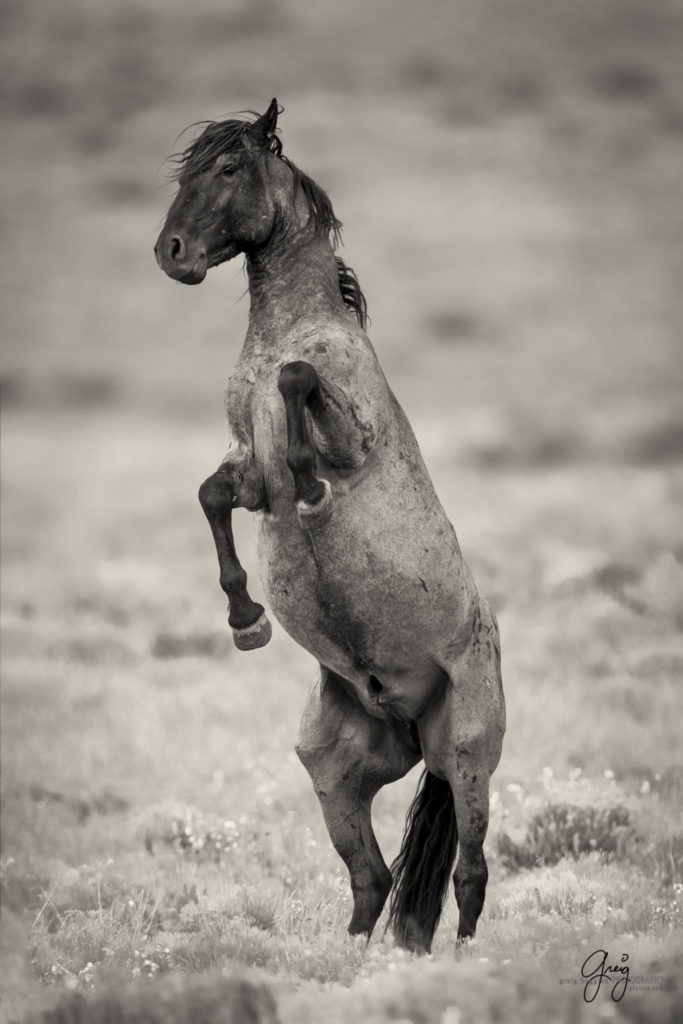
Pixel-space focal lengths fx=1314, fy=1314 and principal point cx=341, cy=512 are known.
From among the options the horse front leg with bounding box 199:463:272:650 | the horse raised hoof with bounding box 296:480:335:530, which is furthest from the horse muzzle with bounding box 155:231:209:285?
the horse raised hoof with bounding box 296:480:335:530

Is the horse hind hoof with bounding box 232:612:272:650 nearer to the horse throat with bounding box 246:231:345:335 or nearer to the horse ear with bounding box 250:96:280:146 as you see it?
the horse throat with bounding box 246:231:345:335

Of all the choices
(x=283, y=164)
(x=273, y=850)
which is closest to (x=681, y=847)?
(x=273, y=850)

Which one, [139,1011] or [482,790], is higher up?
[482,790]

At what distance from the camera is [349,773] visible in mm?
5320

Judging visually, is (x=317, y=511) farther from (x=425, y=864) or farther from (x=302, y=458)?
(x=425, y=864)

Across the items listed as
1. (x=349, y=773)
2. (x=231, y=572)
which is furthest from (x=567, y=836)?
(x=231, y=572)

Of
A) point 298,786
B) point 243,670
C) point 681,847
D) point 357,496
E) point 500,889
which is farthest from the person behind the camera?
point 243,670

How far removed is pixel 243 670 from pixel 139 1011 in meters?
5.32

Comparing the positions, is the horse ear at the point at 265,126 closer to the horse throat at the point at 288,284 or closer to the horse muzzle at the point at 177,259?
the horse throat at the point at 288,284

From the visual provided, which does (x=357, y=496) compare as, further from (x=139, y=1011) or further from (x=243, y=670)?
(x=243, y=670)

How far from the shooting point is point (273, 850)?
7074 mm
